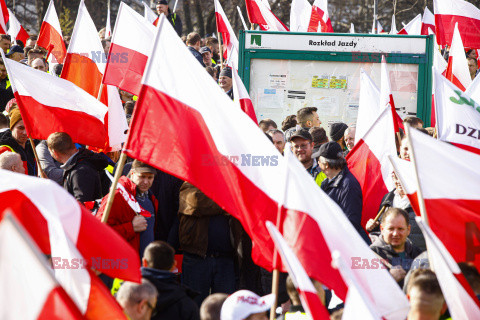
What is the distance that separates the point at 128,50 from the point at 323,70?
3726mm

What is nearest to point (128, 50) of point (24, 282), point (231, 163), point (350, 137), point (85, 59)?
point (85, 59)

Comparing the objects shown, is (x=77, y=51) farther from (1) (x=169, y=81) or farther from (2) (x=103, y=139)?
(1) (x=169, y=81)

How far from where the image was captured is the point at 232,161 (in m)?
5.48

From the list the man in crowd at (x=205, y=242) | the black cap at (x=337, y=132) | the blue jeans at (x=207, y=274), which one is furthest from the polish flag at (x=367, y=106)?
the blue jeans at (x=207, y=274)

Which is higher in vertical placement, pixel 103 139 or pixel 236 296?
pixel 103 139

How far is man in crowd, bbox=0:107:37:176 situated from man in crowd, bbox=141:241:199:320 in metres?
2.94

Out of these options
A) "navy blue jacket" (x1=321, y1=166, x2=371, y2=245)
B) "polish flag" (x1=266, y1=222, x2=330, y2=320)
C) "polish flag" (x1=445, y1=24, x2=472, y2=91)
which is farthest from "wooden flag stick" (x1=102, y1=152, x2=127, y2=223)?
"polish flag" (x1=445, y1=24, x2=472, y2=91)

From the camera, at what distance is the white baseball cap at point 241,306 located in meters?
4.88

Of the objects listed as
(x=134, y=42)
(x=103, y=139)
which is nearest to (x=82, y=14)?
(x=134, y=42)

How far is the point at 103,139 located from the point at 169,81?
2419mm

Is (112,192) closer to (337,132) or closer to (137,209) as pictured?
(137,209)

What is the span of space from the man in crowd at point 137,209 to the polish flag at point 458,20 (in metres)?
6.95

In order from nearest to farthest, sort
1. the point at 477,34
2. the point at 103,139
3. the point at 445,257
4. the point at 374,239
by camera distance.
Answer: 1. the point at 445,257
2. the point at 374,239
3. the point at 103,139
4. the point at 477,34

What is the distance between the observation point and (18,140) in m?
8.40
